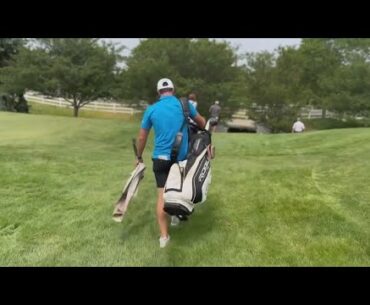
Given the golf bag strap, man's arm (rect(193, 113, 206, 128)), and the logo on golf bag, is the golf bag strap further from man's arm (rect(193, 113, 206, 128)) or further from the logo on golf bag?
the logo on golf bag

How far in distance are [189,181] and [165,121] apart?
67 cm

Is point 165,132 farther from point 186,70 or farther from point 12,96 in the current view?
point 12,96

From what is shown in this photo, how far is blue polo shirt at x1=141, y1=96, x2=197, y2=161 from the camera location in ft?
16.6

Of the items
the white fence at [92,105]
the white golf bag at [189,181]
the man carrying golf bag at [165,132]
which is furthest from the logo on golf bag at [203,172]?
the white fence at [92,105]

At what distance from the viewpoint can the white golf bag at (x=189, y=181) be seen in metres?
4.84

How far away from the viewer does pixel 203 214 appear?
6.25 metres

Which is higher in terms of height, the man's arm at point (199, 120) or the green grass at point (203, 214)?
the man's arm at point (199, 120)

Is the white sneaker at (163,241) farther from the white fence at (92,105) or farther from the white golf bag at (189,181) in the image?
the white fence at (92,105)

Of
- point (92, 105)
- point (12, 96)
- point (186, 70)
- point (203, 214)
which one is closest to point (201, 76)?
point (186, 70)

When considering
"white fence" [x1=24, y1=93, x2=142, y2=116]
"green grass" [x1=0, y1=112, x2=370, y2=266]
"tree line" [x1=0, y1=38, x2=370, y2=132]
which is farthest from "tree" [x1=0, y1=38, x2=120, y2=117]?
"green grass" [x1=0, y1=112, x2=370, y2=266]

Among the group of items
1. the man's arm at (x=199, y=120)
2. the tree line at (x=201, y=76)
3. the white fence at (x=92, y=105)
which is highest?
the man's arm at (x=199, y=120)

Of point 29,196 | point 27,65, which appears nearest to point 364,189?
point 29,196

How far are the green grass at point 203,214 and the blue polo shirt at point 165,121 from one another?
1.06 m

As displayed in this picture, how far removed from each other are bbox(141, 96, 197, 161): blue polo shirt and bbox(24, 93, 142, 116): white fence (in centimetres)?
3280
